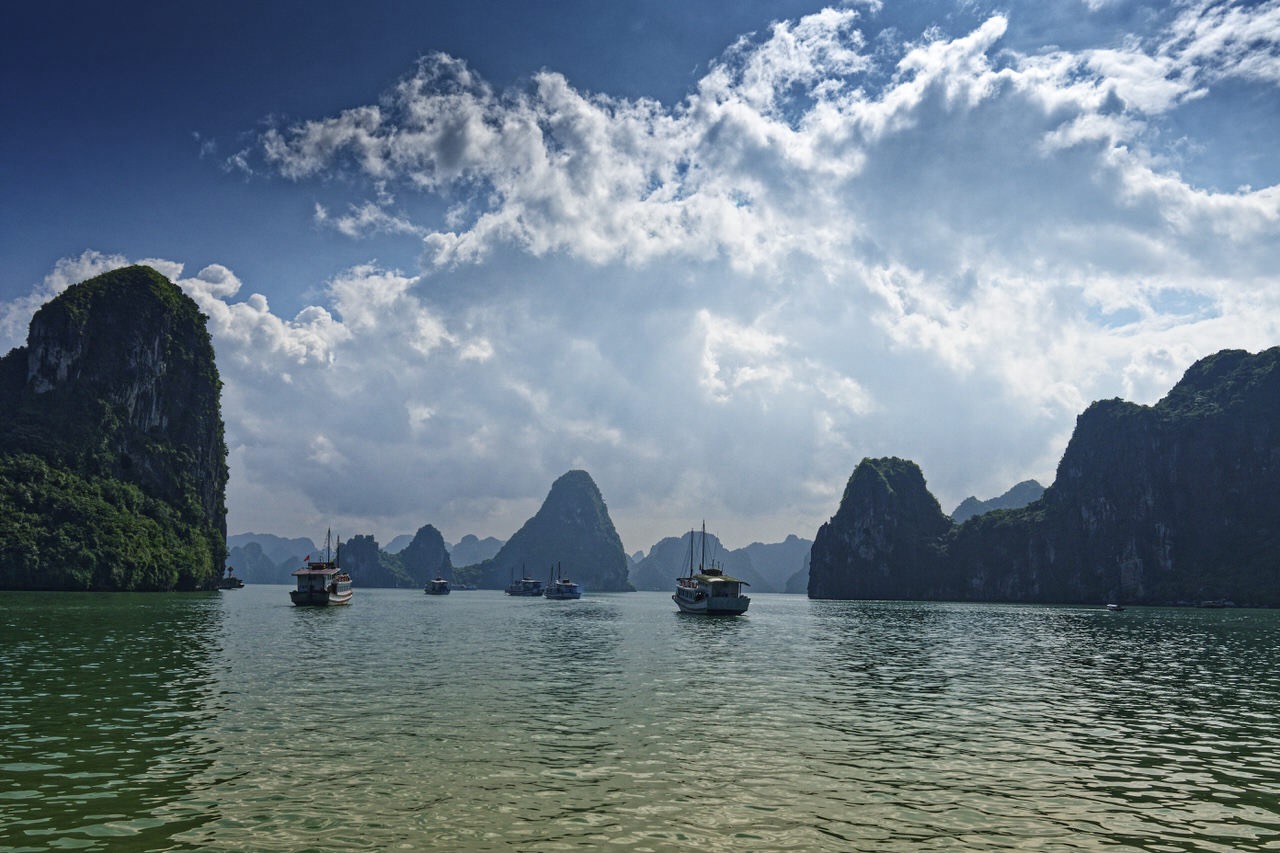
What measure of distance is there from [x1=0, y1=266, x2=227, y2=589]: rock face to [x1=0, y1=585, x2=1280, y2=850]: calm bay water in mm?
→ 120594

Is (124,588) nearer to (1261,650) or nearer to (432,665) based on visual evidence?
(432,665)

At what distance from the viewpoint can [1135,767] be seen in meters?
20.5

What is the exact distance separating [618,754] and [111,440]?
189 m

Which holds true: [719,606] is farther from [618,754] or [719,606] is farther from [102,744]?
[102,744]

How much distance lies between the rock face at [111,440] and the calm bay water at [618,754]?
120594 millimetres

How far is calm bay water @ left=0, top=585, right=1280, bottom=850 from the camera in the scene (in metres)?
14.6

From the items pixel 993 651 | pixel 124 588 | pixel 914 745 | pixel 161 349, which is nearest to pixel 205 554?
pixel 124 588

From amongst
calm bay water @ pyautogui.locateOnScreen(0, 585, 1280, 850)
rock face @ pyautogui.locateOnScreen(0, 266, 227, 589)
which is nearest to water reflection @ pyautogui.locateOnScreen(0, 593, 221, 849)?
calm bay water @ pyautogui.locateOnScreen(0, 585, 1280, 850)

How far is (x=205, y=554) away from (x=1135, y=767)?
197739 mm

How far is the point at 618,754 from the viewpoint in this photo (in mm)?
20734

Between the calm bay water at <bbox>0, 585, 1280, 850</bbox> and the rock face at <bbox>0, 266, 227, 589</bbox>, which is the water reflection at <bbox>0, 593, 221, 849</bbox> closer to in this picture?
the calm bay water at <bbox>0, 585, 1280, 850</bbox>

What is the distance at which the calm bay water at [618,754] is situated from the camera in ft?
47.8

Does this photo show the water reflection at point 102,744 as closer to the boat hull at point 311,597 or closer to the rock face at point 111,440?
the boat hull at point 311,597

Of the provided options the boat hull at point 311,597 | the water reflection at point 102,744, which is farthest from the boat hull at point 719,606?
the water reflection at point 102,744
